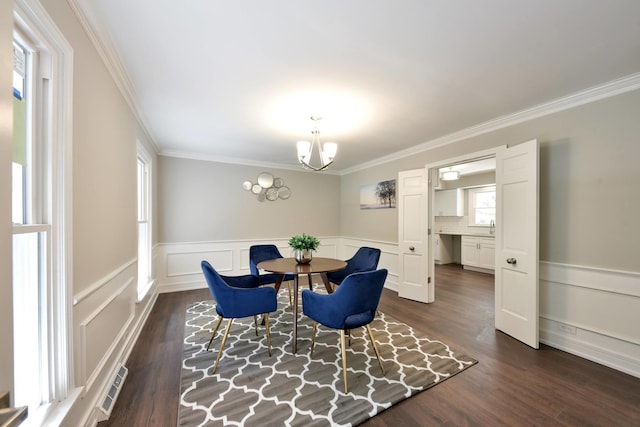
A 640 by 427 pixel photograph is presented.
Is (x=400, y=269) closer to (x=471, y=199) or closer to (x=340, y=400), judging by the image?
(x=340, y=400)

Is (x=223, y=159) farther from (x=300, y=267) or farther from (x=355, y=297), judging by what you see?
(x=355, y=297)

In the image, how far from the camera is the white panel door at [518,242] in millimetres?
2486

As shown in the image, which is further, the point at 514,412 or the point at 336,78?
→ the point at 336,78

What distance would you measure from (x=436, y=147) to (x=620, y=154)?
1841 mm

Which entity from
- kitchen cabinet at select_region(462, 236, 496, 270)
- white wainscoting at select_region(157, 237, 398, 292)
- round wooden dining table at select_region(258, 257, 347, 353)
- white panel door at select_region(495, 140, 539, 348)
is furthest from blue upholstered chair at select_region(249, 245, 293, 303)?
kitchen cabinet at select_region(462, 236, 496, 270)

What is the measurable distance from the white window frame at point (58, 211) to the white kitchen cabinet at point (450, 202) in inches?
289

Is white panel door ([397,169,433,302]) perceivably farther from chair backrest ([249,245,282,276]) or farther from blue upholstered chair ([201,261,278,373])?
blue upholstered chair ([201,261,278,373])

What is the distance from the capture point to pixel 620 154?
7.10 feet

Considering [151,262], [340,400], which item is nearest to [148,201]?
[151,262]

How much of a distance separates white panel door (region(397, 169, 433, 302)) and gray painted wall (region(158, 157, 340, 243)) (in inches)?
80.3

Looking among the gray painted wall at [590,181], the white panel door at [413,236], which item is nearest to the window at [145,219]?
the white panel door at [413,236]

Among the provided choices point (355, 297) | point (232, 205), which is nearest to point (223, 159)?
point (232, 205)

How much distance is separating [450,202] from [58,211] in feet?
24.4

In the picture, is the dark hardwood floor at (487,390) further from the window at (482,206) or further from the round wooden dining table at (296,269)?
the window at (482,206)
